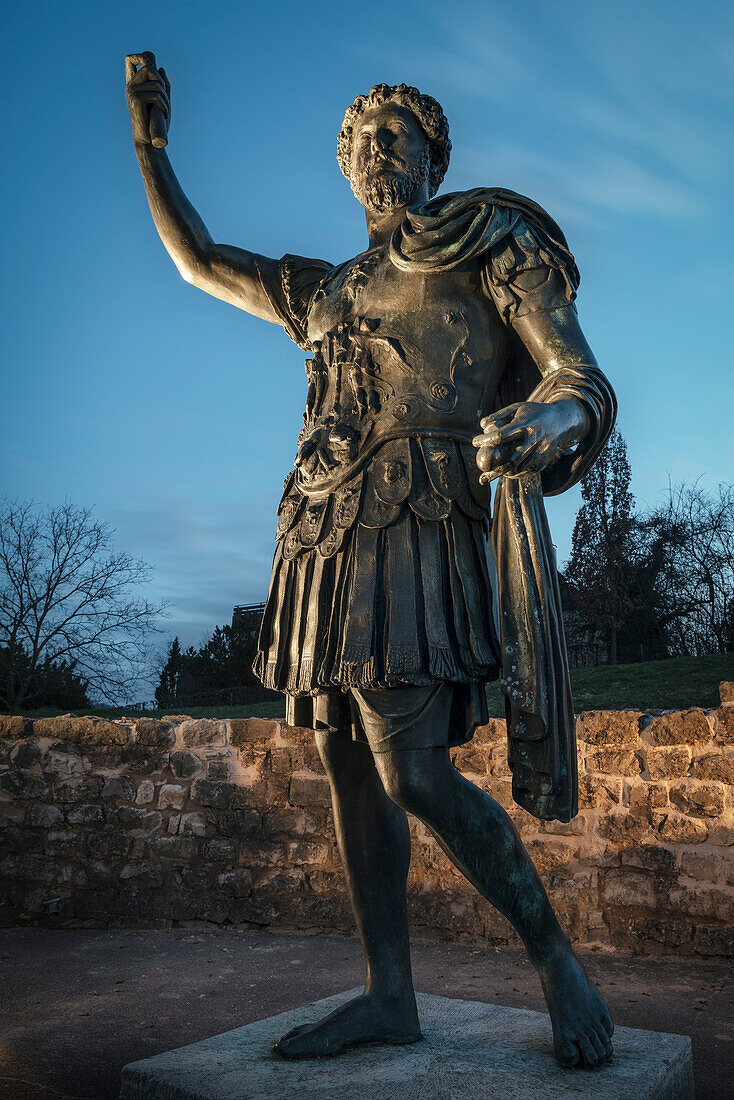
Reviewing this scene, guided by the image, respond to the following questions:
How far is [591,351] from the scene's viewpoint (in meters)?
1.95

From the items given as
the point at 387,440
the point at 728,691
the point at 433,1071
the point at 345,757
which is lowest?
the point at 433,1071

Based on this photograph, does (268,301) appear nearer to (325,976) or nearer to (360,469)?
(360,469)

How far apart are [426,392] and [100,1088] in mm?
2450

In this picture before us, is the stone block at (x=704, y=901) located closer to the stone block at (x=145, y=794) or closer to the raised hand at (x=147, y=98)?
the stone block at (x=145, y=794)

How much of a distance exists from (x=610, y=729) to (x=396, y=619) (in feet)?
11.1

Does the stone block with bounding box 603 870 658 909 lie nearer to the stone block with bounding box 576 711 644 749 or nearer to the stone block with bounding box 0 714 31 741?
the stone block with bounding box 576 711 644 749

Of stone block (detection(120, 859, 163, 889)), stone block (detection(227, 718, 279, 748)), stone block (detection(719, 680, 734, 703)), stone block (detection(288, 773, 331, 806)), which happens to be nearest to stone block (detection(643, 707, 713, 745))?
stone block (detection(719, 680, 734, 703))

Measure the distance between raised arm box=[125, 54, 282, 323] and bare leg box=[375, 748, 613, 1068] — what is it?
4.29 feet

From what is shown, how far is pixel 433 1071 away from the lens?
5.84 feet

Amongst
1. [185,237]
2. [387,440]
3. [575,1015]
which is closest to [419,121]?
[185,237]

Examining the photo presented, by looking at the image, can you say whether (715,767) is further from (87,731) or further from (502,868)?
→ (87,731)

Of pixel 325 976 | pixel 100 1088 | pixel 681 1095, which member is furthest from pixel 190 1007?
pixel 681 1095

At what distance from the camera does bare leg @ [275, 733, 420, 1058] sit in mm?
1972

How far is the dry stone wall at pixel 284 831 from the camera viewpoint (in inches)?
178
